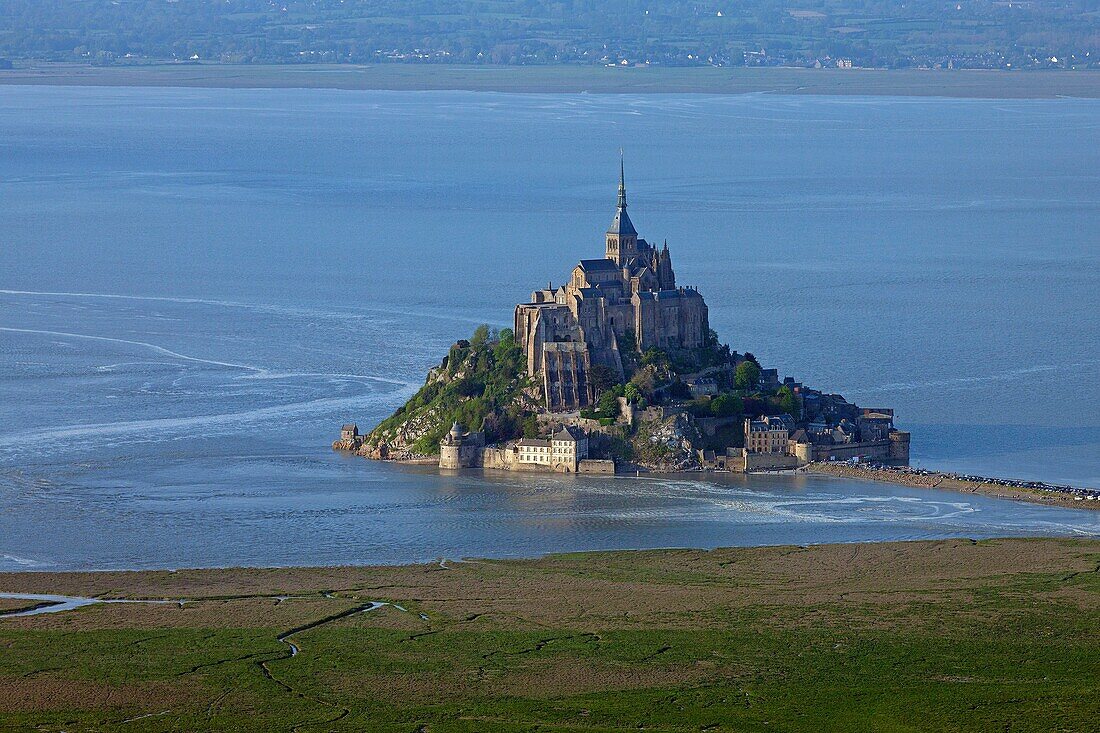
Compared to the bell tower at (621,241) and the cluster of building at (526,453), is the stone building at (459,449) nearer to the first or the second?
the cluster of building at (526,453)

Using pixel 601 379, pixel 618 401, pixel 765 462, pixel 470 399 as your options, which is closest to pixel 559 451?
pixel 618 401

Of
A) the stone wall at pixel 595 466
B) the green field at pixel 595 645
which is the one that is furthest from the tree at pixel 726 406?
the green field at pixel 595 645

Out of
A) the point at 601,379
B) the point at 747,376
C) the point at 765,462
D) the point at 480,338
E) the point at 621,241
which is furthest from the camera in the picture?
the point at 480,338

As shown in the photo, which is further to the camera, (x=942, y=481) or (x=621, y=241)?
(x=621, y=241)

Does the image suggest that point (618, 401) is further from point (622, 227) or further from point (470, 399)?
point (622, 227)

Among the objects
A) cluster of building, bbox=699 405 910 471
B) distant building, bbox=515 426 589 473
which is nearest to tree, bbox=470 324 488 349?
distant building, bbox=515 426 589 473

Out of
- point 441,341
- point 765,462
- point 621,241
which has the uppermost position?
point 621,241

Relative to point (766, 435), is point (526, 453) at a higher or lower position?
lower

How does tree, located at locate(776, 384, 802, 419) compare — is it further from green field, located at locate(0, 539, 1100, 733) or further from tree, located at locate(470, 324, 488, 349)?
green field, located at locate(0, 539, 1100, 733)
